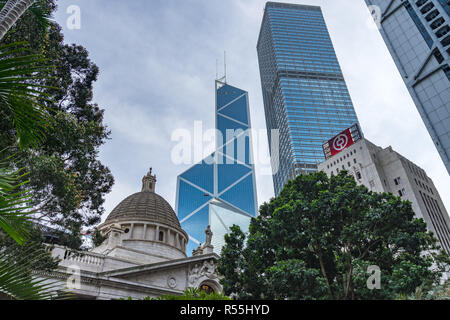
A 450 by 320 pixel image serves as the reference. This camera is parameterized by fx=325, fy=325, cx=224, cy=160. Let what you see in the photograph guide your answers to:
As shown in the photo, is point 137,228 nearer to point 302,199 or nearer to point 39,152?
point 302,199

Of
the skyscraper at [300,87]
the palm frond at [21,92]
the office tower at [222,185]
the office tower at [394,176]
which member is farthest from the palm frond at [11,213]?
the office tower at [222,185]

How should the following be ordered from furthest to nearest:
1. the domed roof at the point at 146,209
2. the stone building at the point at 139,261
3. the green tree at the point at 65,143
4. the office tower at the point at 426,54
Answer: the domed roof at the point at 146,209
the office tower at the point at 426,54
the stone building at the point at 139,261
the green tree at the point at 65,143

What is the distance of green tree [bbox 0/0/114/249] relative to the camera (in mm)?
10797

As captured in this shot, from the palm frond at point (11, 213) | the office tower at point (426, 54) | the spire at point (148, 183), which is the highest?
the office tower at point (426, 54)

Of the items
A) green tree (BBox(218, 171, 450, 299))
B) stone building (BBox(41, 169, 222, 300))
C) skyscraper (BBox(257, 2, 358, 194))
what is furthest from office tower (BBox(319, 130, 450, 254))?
green tree (BBox(218, 171, 450, 299))

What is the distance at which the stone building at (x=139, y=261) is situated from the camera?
864 inches

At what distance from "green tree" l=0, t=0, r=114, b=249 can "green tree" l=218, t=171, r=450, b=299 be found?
9.00 meters

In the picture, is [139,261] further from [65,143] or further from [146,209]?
[65,143]

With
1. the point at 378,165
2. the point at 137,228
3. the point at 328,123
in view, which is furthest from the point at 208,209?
the point at 137,228

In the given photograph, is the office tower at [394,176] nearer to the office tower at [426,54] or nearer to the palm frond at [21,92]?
the office tower at [426,54]

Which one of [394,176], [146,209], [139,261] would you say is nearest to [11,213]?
[139,261]

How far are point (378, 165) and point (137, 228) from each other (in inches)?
2002

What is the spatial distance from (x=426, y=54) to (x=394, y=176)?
2945cm

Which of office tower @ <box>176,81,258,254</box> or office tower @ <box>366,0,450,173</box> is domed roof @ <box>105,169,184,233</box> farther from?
office tower @ <box>176,81,258,254</box>
